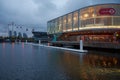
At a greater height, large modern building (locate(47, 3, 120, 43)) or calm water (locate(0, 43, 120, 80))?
large modern building (locate(47, 3, 120, 43))

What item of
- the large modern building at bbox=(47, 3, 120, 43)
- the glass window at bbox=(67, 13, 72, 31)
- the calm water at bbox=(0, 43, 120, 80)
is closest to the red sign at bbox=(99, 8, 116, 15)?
the large modern building at bbox=(47, 3, 120, 43)

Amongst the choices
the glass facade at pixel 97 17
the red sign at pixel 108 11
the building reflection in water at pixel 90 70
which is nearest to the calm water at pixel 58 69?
the building reflection in water at pixel 90 70

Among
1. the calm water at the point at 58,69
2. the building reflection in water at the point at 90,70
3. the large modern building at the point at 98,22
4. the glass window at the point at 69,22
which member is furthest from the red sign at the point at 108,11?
the building reflection in water at the point at 90,70

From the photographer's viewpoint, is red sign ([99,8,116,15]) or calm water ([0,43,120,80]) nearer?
calm water ([0,43,120,80])

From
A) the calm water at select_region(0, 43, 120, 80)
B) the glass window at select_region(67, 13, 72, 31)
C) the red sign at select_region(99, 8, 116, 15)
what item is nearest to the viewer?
the calm water at select_region(0, 43, 120, 80)

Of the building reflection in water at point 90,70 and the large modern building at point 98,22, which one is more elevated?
the large modern building at point 98,22

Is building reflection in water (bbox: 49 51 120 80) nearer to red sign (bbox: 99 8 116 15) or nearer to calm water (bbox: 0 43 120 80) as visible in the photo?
calm water (bbox: 0 43 120 80)

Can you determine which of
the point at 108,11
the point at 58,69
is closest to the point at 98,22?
the point at 108,11

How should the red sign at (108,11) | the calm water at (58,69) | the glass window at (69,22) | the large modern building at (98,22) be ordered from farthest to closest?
the glass window at (69,22) < the red sign at (108,11) < the large modern building at (98,22) < the calm water at (58,69)

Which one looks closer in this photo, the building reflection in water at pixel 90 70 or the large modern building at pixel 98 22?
the building reflection in water at pixel 90 70

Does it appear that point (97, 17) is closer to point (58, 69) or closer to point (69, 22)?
point (69, 22)

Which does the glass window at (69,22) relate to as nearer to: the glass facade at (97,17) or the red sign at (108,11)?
the glass facade at (97,17)

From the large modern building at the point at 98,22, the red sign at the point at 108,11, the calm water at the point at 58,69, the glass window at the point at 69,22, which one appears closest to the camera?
the calm water at the point at 58,69

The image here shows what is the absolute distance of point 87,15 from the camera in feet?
179
